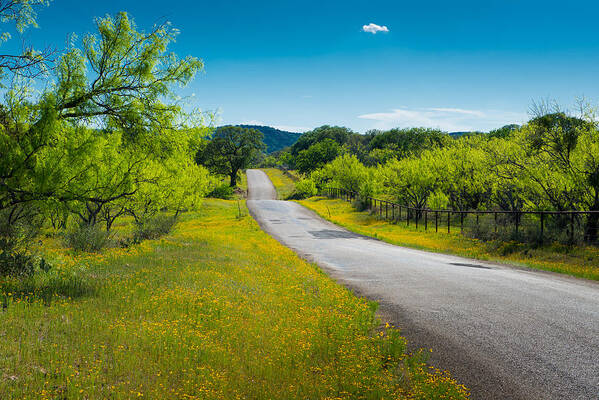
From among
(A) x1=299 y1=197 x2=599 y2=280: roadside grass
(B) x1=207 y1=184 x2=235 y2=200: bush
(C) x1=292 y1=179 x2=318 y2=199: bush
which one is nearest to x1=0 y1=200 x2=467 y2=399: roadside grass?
(A) x1=299 y1=197 x2=599 y2=280: roadside grass

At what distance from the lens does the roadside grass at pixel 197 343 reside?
4762 mm

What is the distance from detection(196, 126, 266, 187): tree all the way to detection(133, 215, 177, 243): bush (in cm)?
5371

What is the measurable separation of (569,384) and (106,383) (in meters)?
6.23

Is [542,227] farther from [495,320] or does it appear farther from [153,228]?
[153,228]

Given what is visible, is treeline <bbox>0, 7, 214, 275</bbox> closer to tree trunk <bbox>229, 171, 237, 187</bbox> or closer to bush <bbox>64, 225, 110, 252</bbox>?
bush <bbox>64, 225, 110, 252</bbox>

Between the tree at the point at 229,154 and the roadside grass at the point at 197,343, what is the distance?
68.5 meters

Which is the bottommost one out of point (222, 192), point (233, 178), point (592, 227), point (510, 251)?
point (510, 251)

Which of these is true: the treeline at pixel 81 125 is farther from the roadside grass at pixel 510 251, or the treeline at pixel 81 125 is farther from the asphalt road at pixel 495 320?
the roadside grass at pixel 510 251

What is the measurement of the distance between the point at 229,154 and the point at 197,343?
74.5 m

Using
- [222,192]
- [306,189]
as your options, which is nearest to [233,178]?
[222,192]

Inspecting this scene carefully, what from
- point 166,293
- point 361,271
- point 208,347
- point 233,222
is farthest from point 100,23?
point 233,222

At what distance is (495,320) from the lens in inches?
282

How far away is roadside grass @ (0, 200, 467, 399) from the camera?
4762 millimetres

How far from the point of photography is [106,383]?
4.81 metres
